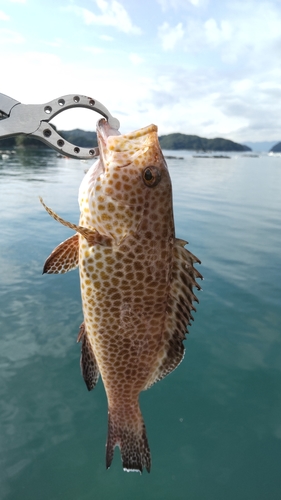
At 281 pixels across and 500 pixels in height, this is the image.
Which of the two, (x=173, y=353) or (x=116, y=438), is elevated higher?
(x=173, y=353)

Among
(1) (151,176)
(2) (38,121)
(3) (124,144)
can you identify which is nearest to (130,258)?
(1) (151,176)

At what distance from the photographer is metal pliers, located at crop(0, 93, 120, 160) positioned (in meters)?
3.53

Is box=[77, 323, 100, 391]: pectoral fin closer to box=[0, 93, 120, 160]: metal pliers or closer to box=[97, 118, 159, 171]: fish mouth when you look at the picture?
box=[97, 118, 159, 171]: fish mouth

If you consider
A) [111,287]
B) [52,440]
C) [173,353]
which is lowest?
[52,440]

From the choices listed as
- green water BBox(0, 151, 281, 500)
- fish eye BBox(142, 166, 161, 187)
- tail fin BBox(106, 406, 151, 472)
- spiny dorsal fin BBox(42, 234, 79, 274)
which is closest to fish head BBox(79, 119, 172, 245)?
fish eye BBox(142, 166, 161, 187)

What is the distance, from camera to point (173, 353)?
9.49ft

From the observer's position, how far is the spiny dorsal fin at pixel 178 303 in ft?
9.09

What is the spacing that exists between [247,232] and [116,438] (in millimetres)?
15539

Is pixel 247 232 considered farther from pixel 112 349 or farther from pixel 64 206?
pixel 112 349

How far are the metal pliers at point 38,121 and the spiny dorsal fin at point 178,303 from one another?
1.45 m

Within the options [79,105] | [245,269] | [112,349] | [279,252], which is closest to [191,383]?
[112,349]

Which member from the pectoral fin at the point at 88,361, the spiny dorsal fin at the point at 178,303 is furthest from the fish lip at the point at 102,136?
the pectoral fin at the point at 88,361

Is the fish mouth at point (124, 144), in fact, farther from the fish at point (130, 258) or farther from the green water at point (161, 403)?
the green water at point (161, 403)

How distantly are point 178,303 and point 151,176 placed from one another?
39.3 inches
